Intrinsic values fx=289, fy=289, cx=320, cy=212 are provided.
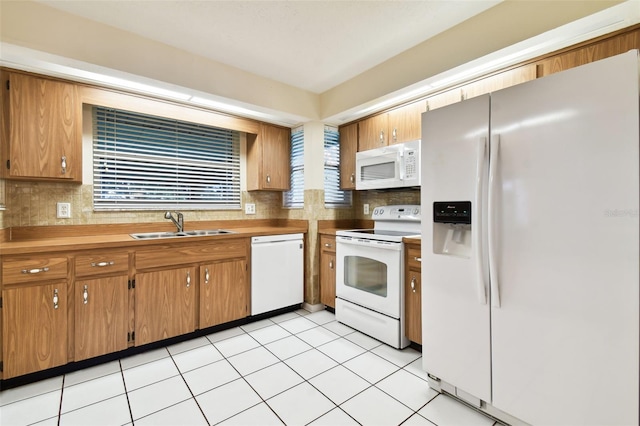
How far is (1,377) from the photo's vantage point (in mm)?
1822

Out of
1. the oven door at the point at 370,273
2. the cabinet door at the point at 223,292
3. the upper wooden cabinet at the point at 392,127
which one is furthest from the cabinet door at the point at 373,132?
the cabinet door at the point at 223,292

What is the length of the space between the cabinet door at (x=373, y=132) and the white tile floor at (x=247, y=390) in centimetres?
198

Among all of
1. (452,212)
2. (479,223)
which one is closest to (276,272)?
(452,212)

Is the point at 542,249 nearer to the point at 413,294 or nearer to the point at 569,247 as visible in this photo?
the point at 569,247

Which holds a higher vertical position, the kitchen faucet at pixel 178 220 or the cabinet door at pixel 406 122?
the cabinet door at pixel 406 122

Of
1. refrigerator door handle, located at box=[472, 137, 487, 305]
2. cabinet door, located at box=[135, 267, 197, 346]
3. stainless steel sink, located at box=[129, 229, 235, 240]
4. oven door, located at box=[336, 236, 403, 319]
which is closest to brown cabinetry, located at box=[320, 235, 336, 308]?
oven door, located at box=[336, 236, 403, 319]

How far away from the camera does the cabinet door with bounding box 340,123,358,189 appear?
131 inches

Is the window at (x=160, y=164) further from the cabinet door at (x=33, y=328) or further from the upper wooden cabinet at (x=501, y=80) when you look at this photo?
the upper wooden cabinet at (x=501, y=80)

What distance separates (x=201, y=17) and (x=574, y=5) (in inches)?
90.1

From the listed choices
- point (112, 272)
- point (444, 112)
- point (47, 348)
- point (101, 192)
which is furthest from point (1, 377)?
point (444, 112)

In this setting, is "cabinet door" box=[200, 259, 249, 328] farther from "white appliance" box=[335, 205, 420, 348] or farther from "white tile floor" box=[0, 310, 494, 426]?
"white appliance" box=[335, 205, 420, 348]

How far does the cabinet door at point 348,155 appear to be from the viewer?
334 cm

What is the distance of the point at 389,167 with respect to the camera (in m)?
2.81

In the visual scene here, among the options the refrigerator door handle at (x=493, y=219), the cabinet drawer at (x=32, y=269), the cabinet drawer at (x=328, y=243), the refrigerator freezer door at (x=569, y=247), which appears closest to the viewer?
the refrigerator freezer door at (x=569, y=247)
